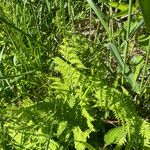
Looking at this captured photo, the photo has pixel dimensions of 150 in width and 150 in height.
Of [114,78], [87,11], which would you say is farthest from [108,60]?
[87,11]

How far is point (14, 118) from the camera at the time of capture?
4.19 ft

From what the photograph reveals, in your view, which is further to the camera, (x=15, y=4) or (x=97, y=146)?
(x=15, y=4)

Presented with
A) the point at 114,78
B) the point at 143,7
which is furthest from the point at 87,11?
the point at 143,7

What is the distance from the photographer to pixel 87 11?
180 centimetres

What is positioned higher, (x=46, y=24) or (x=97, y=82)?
(x=46, y=24)

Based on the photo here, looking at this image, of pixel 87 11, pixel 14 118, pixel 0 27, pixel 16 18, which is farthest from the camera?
pixel 87 11

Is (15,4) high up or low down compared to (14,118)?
up

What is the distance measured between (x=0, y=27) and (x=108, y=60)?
0.55m

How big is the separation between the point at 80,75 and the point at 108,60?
17 centimetres

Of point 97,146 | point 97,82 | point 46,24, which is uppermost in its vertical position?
point 46,24

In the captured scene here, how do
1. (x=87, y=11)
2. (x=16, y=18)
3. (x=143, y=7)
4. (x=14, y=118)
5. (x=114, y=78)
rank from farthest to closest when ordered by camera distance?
(x=87, y=11), (x=16, y=18), (x=114, y=78), (x=14, y=118), (x=143, y=7)

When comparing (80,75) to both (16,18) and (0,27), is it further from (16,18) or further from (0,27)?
(0,27)

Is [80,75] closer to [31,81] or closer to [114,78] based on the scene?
[114,78]

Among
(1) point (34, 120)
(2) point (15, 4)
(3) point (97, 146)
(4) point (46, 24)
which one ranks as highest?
(2) point (15, 4)
